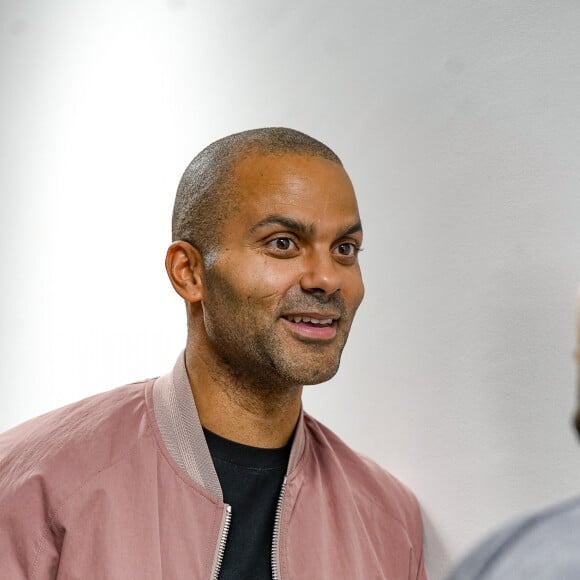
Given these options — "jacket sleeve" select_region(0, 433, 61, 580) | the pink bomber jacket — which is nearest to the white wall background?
the pink bomber jacket

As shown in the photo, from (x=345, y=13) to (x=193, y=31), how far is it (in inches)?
18.9

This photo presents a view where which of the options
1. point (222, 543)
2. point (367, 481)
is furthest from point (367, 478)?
point (222, 543)

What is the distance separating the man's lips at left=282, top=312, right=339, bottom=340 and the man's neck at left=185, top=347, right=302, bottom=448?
0.11 metres

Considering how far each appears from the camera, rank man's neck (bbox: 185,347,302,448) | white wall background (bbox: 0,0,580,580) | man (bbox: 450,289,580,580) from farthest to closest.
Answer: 1. man's neck (bbox: 185,347,302,448)
2. white wall background (bbox: 0,0,580,580)
3. man (bbox: 450,289,580,580)

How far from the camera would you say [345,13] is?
1641mm

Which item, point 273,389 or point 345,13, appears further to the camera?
point 345,13

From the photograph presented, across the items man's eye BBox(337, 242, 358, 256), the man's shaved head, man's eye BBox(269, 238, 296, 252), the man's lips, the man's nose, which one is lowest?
the man's lips

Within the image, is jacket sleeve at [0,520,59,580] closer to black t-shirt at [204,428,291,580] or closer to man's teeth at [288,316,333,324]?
black t-shirt at [204,428,291,580]

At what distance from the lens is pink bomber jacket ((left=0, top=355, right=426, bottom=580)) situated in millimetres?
1312

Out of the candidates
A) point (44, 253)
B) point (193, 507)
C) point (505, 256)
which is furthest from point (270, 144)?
point (44, 253)

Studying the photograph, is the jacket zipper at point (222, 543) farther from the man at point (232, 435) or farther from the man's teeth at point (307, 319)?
the man's teeth at point (307, 319)

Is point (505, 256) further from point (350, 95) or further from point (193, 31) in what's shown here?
point (193, 31)

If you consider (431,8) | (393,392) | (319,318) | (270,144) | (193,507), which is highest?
(431,8)

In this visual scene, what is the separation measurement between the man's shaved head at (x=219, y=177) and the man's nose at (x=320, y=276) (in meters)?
0.14
